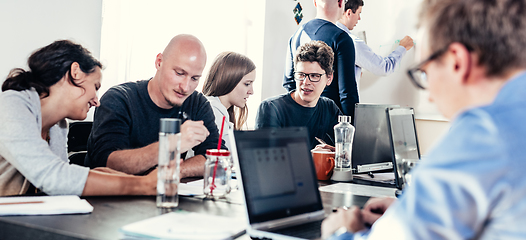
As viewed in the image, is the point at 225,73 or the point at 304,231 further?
the point at 225,73

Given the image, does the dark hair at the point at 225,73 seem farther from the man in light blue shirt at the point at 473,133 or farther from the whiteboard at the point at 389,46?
the man in light blue shirt at the point at 473,133

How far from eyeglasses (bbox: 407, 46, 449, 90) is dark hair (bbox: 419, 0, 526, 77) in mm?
25

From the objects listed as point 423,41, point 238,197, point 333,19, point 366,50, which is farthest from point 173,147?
point 366,50

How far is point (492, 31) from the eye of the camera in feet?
1.78

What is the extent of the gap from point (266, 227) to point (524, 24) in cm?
58

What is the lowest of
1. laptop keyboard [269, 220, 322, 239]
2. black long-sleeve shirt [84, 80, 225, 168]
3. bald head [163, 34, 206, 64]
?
laptop keyboard [269, 220, 322, 239]

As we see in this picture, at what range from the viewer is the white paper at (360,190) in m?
1.43

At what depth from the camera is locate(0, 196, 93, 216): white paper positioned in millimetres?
962

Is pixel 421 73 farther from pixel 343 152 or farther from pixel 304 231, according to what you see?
pixel 343 152

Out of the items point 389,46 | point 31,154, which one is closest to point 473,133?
point 31,154

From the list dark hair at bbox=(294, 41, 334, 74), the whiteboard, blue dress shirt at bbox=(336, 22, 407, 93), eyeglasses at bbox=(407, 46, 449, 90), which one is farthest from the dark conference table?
the whiteboard

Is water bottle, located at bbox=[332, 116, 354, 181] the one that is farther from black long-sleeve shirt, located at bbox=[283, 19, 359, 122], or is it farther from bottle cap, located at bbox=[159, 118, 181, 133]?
black long-sleeve shirt, located at bbox=[283, 19, 359, 122]

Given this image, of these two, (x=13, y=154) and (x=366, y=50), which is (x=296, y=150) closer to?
(x=13, y=154)

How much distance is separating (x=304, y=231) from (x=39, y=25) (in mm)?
2397
